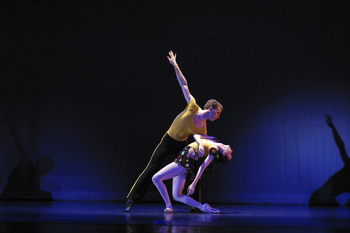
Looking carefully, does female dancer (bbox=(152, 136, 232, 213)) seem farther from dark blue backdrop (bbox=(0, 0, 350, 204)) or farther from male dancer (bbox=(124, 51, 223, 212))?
dark blue backdrop (bbox=(0, 0, 350, 204))

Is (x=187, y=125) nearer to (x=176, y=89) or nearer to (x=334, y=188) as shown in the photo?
(x=176, y=89)

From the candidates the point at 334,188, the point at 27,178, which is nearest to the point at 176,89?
the point at 27,178

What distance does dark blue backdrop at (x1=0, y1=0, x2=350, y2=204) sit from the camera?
208 inches

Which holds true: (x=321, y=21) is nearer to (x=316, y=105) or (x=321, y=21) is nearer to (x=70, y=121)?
(x=316, y=105)

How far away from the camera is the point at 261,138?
17.5 ft

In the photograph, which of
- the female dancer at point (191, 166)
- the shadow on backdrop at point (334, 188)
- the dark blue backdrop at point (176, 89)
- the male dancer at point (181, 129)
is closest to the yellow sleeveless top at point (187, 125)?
the male dancer at point (181, 129)

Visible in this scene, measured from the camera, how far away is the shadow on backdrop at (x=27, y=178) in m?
5.29

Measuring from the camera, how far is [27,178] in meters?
5.33

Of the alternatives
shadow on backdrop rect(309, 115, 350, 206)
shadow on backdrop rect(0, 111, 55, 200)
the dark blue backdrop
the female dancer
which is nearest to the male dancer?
the female dancer

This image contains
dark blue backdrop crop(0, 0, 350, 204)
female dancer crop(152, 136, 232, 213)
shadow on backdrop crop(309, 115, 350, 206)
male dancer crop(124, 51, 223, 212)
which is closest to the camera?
female dancer crop(152, 136, 232, 213)

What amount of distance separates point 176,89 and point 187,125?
1632mm

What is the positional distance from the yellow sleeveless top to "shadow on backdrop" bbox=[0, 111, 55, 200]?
2.39 meters

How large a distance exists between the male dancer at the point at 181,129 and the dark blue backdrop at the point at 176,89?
1312 mm

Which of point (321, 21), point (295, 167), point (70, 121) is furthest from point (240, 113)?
point (70, 121)
